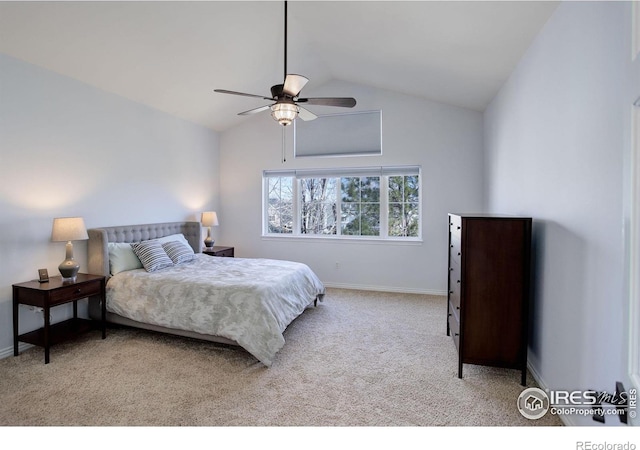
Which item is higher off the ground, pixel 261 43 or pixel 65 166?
pixel 261 43

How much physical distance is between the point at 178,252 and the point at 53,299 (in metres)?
1.42

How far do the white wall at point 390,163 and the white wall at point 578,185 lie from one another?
1832mm

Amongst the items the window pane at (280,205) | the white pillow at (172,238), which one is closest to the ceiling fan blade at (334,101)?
the white pillow at (172,238)

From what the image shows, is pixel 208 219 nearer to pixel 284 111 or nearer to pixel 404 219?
pixel 284 111

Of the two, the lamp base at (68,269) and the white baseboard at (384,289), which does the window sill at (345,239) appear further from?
the lamp base at (68,269)

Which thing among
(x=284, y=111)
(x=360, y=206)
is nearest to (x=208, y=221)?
(x=360, y=206)

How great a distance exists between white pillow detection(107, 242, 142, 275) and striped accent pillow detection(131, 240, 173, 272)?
70 millimetres

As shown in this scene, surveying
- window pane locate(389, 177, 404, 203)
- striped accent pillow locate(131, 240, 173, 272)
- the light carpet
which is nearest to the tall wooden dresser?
the light carpet

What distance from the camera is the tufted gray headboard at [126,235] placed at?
11.2 feet

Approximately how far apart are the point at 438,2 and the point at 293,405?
314cm

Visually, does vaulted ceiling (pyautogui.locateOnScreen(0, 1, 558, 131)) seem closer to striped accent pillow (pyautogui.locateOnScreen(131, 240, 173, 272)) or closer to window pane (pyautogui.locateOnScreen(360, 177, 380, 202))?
window pane (pyautogui.locateOnScreen(360, 177, 380, 202))

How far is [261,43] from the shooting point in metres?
3.69

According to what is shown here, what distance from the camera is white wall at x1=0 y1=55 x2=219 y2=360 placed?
112 inches

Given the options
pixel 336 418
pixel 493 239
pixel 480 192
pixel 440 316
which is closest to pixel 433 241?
pixel 480 192
